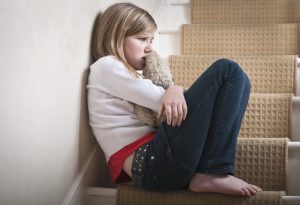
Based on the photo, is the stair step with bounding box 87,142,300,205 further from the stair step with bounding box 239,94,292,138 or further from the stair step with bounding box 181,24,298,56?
the stair step with bounding box 181,24,298,56

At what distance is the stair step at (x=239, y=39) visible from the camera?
6.32 feet

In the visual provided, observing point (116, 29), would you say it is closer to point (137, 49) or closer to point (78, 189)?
point (137, 49)

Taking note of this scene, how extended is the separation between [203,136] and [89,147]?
1.37 ft

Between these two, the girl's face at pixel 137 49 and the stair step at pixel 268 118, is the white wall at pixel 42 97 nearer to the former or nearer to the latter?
the girl's face at pixel 137 49

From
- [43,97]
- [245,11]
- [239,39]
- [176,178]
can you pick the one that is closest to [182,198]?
[176,178]

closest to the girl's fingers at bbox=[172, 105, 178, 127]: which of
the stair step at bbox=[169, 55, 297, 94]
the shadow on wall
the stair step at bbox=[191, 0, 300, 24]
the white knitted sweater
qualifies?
the white knitted sweater

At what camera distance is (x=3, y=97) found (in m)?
0.81

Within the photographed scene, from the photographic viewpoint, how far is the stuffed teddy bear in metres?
1.26

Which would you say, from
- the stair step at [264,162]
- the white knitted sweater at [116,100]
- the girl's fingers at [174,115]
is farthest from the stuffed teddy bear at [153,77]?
the stair step at [264,162]

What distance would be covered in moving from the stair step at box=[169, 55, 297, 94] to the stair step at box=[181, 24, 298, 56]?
206 mm

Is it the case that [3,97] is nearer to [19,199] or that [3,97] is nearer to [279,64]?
[19,199]

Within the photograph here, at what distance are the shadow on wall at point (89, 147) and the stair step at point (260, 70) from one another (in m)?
0.49

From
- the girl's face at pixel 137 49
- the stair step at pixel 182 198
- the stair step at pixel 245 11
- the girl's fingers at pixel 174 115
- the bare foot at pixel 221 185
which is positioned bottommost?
the stair step at pixel 182 198

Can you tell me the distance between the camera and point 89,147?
4.47 ft
